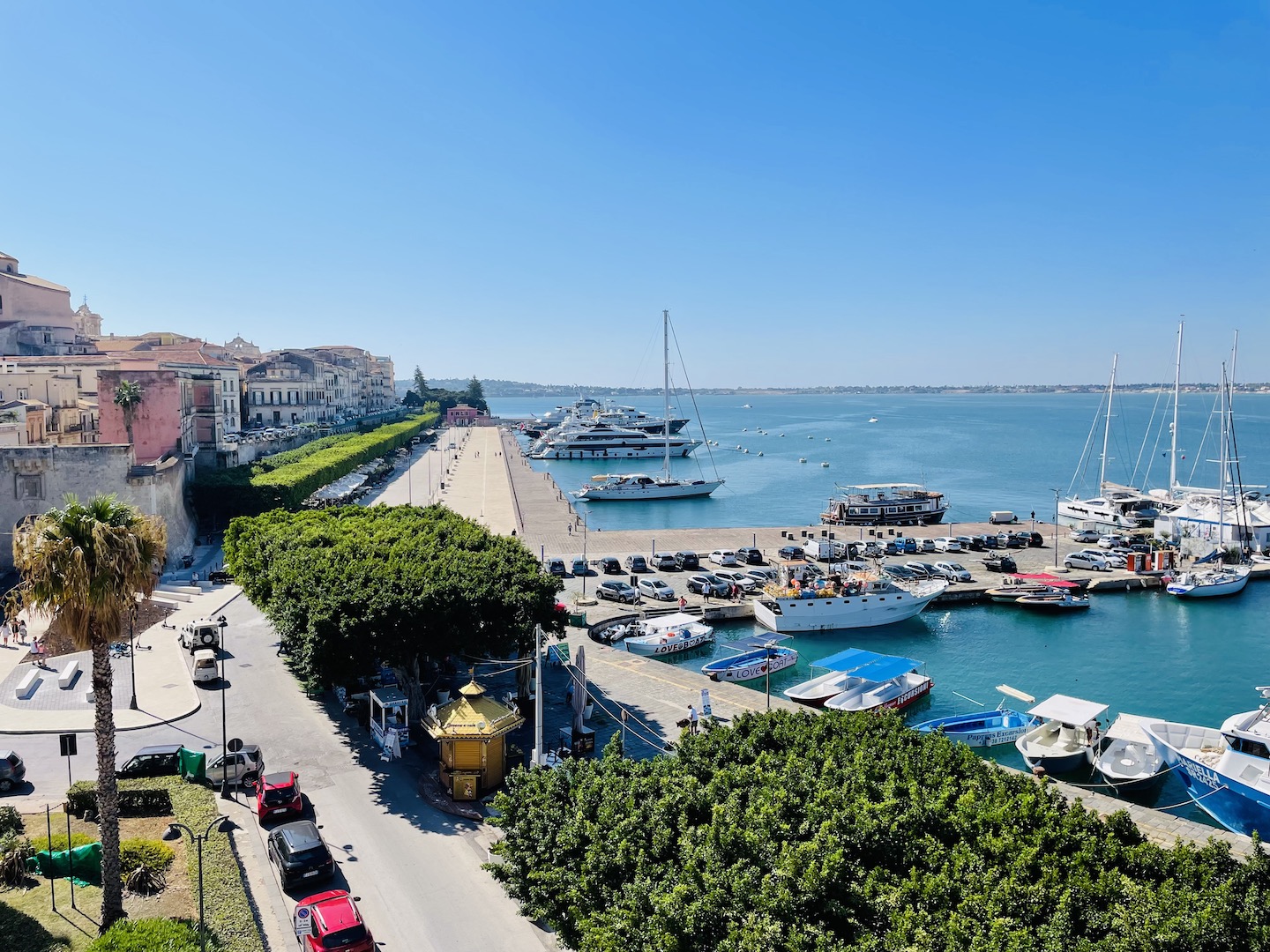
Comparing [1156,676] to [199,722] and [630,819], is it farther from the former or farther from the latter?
[199,722]

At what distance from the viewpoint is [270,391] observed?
11000cm

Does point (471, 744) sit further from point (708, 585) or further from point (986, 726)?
point (708, 585)

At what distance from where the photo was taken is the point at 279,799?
61.5 feet

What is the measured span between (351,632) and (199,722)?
22.1 feet

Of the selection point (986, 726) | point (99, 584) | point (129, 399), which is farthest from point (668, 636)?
point (129, 399)

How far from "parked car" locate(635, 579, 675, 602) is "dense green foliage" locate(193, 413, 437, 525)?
89.1ft

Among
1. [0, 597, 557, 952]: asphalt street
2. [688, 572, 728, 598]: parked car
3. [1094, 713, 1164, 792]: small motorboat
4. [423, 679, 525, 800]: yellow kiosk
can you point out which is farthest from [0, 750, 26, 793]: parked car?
[688, 572, 728, 598]: parked car

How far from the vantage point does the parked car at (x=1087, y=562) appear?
52.2 metres

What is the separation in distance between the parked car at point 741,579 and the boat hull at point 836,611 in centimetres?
262

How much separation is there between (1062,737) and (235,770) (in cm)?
2359

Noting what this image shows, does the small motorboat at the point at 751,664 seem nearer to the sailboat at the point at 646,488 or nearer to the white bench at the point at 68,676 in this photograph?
the white bench at the point at 68,676

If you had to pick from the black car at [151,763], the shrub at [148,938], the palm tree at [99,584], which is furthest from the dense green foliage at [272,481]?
the shrub at [148,938]

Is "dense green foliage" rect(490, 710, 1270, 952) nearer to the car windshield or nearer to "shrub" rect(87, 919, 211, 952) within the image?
the car windshield

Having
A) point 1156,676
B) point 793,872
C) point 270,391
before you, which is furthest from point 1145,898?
point 270,391
